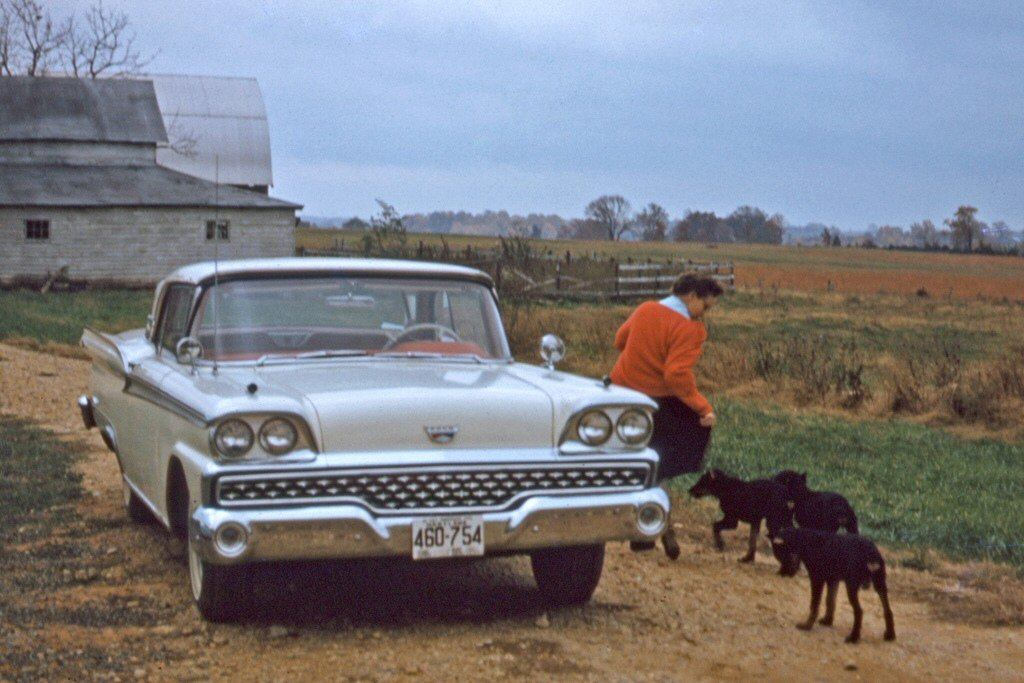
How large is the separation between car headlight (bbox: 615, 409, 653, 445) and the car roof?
1245mm

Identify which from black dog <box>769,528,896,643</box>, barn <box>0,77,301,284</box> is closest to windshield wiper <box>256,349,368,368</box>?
black dog <box>769,528,896,643</box>

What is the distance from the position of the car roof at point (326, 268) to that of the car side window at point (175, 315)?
0.33ft

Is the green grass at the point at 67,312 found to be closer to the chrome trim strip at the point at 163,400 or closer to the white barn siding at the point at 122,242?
the white barn siding at the point at 122,242

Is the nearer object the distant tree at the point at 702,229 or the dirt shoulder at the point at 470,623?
the dirt shoulder at the point at 470,623

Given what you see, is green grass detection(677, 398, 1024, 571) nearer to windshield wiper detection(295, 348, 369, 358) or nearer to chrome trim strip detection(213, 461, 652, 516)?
chrome trim strip detection(213, 461, 652, 516)

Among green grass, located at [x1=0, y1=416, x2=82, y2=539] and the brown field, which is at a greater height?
green grass, located at [x1=0, y1=416, x2=82, y2=539]

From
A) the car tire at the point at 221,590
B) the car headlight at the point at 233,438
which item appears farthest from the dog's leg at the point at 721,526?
the car headlight at the point at 233,438

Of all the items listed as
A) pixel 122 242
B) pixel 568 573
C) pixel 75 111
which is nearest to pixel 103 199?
pixel 122 242

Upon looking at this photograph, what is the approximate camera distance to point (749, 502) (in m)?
8.00

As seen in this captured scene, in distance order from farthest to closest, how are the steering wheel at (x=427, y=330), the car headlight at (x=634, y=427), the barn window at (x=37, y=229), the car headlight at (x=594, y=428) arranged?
the barn window at (x=37, y=229) < the steering wheel at (x=427, y=330) < the car headlight at (x=634, y=427) < the car headlight at (x=594, y=428)

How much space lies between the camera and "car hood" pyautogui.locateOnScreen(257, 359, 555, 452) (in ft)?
19.1

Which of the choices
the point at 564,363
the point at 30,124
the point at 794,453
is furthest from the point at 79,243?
the point at 794,453

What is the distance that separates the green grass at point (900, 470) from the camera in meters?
9.23

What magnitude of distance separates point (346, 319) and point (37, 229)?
128 ft
